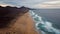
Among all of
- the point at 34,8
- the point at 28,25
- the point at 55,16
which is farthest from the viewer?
the point at 34,8

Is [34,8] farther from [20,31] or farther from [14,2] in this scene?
[20,31]

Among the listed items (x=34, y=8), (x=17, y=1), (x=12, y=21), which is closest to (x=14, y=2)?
(x=17, y=1)

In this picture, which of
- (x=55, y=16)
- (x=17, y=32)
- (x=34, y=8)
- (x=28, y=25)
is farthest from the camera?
(x=34, y=8)

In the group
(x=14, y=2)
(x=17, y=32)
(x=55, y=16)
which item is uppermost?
(x=14, y=2)

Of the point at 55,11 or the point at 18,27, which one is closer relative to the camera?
the point at 18,27

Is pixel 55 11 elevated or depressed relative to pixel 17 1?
depressed

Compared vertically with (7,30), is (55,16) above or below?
above

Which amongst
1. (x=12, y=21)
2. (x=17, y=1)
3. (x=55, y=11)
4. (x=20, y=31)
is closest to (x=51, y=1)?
(x=55, y=11)

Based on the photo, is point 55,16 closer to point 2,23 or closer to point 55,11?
point 55,11

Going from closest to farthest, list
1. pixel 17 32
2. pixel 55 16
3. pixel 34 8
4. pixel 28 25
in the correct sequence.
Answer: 1. pixel 17 32
2. pixel 28 25
3. pixel 55 16
4. pixel 34 8
